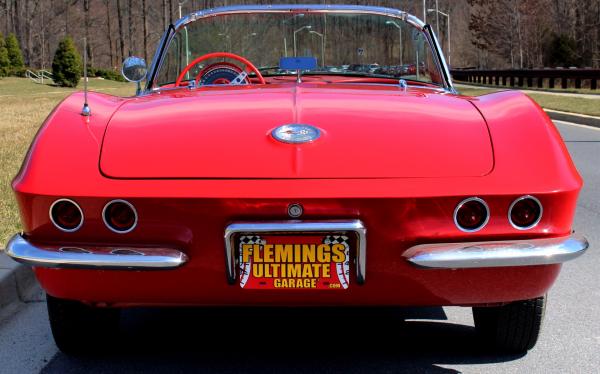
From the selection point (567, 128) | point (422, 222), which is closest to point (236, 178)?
point (422, 222)

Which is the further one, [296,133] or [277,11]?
[277,11]

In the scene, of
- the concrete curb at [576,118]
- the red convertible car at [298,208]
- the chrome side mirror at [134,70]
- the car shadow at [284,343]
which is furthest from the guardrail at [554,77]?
the red convertible car at [298,208]

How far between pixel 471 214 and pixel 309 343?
1.12m

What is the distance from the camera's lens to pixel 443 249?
306 centimetres

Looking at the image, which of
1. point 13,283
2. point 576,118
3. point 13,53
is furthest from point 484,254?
point 13,53

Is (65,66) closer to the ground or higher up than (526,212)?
higher up

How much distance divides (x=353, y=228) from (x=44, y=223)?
105 cm

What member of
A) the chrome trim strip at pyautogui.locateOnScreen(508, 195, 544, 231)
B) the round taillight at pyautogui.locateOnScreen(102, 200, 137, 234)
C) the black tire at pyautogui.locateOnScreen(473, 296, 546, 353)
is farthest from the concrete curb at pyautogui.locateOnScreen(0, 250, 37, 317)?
the chrome trim strip at pyautogui.locateOnScreen(508, 195, 544, 231)

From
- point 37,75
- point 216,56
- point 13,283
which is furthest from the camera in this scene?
A: point 37,75

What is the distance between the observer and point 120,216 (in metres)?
3.15

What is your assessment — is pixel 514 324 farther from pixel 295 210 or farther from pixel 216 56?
pixel 216 56

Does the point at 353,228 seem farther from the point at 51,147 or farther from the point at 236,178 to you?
the point at 51,147

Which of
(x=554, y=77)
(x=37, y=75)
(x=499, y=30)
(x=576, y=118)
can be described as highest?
(x=499, y=30)

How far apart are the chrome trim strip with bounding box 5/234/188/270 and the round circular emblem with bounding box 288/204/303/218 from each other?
38 cm
